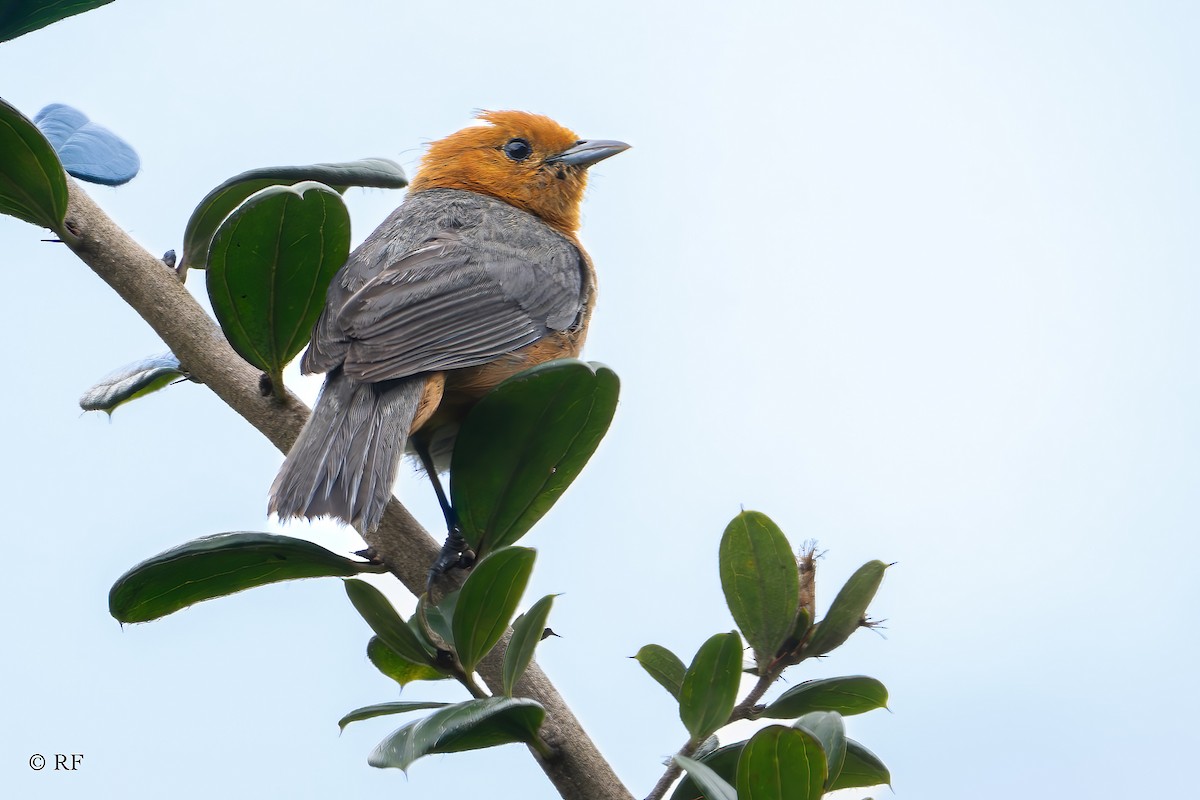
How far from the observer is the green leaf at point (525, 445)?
1.89 metres

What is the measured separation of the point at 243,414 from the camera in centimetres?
225

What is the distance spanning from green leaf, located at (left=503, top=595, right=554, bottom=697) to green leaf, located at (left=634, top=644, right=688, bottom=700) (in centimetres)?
38

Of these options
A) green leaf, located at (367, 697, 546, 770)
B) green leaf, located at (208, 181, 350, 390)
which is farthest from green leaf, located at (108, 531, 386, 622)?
green leaf, located at (367, 697, 546, 770)

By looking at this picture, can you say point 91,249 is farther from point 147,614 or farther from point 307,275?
point 147,614

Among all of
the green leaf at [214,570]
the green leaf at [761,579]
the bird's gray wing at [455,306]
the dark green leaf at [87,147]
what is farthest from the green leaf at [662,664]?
the dark green leaf at [87,147]

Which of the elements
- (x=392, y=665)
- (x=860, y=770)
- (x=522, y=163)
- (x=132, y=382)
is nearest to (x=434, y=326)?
(x=132, y=382)

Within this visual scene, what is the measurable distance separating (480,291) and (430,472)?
635 millimetres

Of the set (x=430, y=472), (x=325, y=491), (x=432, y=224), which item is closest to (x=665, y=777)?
(x=325, y=491)

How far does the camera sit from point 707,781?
63.3 inches

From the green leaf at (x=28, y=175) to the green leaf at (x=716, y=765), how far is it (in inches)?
57.0

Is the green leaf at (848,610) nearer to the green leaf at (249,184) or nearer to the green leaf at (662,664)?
the green leaf at (662,664)

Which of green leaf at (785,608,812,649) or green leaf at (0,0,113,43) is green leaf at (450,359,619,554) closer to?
green leaf at (785,608,812,649)

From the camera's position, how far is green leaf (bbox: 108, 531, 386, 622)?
192cm

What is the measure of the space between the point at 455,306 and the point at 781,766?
1.84 metres
